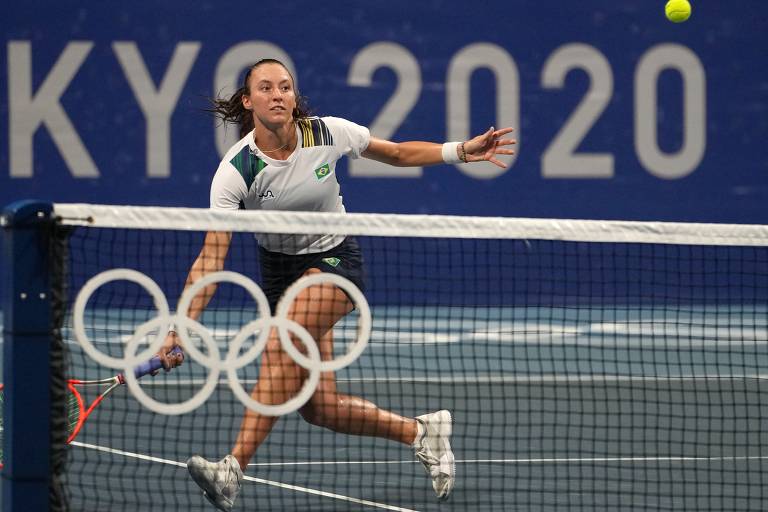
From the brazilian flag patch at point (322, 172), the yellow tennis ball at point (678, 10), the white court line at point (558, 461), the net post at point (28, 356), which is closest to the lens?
the net post at point (28, 356)

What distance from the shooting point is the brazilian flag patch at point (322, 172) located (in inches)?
149

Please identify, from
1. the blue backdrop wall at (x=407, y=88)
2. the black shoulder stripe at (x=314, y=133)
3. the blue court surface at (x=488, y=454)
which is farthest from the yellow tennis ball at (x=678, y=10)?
the black shoulder stripe at (x=314, y=133)

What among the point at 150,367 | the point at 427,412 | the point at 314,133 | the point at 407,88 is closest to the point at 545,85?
the point at 407,88

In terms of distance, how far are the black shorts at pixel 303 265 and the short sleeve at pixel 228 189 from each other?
0.24m

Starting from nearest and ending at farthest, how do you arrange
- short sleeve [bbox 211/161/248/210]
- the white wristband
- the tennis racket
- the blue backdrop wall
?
the tennis racket < short sleeve [bbox 211/161/248/210] < the white wristband < the blue backdrop wall

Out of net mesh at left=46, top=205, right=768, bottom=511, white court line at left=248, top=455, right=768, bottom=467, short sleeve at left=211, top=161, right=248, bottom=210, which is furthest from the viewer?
white court line at left=248, top=455, right=768, bottom=467

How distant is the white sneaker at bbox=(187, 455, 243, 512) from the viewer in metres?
3.48

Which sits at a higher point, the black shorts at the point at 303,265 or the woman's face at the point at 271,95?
the woman's face at the point at 271,95

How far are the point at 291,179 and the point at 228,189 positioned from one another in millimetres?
194

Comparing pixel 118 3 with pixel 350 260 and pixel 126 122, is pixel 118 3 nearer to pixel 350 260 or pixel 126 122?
pixel 126 122

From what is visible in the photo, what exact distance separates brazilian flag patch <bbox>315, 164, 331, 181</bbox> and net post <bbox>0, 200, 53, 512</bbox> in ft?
3.43

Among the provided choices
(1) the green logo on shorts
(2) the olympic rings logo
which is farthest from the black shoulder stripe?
(2) the olympic rings logo

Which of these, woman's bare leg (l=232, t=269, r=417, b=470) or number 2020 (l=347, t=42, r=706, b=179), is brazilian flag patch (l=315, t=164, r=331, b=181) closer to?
woman's bare leg (l=232, t=269, r=417, b=470)

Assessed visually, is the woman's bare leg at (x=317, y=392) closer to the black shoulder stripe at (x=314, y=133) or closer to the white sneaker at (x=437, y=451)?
the white sneaker at (x=437, y=451)
